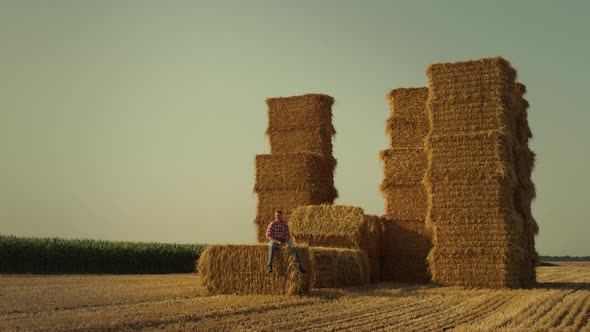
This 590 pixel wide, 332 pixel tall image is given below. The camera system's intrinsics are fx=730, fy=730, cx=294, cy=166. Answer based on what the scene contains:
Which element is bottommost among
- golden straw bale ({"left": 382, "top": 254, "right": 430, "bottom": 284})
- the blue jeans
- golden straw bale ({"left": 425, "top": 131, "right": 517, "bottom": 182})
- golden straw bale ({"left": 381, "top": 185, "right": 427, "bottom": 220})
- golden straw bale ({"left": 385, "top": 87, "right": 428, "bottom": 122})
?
golden straw bale ({"left": 382, "top": 254, "right": 430, "bottom": 284})

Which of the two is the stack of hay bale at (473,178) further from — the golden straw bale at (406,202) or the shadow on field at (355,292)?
the golden straw bale at (406,202)

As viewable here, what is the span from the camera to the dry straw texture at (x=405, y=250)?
2025 centimetres

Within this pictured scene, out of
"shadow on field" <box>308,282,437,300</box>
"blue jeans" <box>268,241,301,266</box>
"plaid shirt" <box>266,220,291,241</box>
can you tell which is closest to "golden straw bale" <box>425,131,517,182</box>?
"shadow on field" <box>308,282,437,300</box>

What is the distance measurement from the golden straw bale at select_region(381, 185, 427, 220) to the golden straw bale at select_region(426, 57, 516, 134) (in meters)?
2.94

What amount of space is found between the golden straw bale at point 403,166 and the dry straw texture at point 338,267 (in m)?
2.78

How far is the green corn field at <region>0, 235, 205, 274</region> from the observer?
27.9 meters

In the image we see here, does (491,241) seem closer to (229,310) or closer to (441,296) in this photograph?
(441,296)

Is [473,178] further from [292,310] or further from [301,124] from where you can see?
[292,310]

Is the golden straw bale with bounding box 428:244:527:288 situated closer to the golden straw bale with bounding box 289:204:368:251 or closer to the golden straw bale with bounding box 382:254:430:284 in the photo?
the golden straw bale with bounding box 289:204:368:251

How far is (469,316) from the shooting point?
10.7 meters

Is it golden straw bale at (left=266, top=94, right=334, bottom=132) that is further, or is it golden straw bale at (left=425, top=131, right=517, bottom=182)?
golden straw bale at (left=266, top=94, right=334, bottom=132)

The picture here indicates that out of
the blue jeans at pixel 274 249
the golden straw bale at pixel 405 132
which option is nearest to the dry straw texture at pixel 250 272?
the blue jeans at pixel 274 249

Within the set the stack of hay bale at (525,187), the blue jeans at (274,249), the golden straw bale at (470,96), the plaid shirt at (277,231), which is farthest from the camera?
the stack of hay bale at (525,187)

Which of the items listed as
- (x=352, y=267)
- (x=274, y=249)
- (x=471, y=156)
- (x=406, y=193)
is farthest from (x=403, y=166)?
(x=274, y=249)
